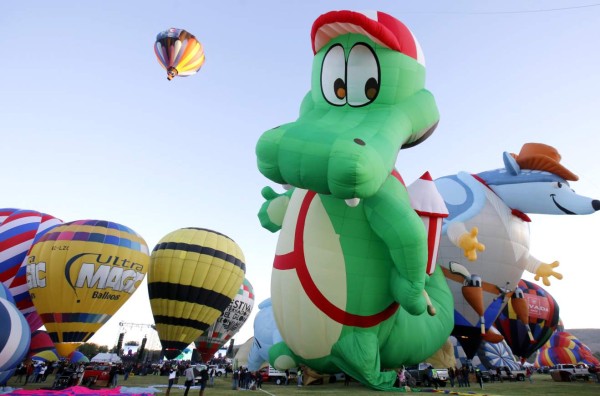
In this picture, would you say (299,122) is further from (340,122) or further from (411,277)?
(411,277)

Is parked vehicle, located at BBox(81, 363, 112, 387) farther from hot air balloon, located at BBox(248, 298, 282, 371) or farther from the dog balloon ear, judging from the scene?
the dog balloon ear

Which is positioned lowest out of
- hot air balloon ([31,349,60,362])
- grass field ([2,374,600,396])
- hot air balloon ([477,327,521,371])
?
grass field ([2,374,600,396])

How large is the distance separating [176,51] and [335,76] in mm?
14786

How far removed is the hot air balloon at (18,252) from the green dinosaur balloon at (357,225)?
11461 mm

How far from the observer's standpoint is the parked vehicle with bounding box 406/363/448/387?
1066cm

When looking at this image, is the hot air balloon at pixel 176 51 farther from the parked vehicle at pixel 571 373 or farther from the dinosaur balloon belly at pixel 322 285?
the parked vehicle at pixel 571 373

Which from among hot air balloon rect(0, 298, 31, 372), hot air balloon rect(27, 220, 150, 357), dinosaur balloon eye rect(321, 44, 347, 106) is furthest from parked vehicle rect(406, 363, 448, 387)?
hot air balloon rect(27, 220, 150, 357)

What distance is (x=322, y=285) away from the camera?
7.57 meters

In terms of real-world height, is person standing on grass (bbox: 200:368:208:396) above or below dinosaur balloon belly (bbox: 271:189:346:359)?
below

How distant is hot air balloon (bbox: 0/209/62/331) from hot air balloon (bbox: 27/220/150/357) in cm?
130

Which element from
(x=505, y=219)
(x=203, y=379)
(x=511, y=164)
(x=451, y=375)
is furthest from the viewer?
(x=511, y=164)

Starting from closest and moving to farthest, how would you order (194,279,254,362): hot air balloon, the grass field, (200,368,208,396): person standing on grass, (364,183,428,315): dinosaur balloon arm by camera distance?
(364,183,428,315): dinosaur balloon arm
the grass field
(200,368,208,396): person standing on grass
(194,279,254,362): hot air balloon

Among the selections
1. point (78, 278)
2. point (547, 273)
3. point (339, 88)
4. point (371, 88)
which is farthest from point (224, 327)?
point (371, 88)

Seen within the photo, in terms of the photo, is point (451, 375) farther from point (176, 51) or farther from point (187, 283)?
point (176, 51)
